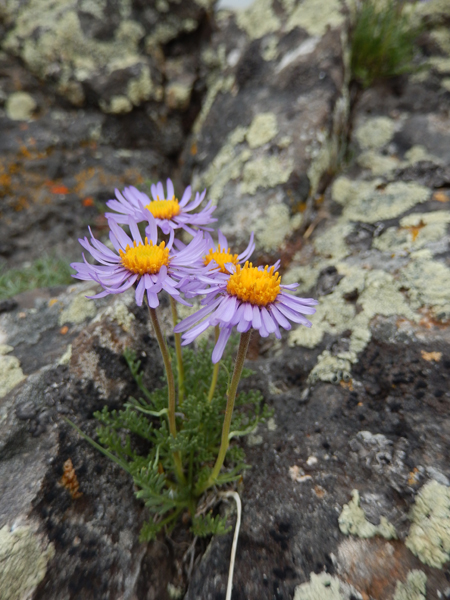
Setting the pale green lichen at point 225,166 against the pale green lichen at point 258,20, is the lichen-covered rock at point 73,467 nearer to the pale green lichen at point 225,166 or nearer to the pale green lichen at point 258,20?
the pale green lichen at point 225,166

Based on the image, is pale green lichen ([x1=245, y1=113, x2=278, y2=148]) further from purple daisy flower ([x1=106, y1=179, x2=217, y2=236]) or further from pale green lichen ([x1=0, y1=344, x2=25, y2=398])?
pale green lichen ([x1=0, y1=344, x2=25, y2=398])

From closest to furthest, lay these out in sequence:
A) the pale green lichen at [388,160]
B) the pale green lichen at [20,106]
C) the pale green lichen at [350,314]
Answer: the pale green lichen at [350,314]
the pale green lichen at [388,160]
the pale green lichen at [20,106]

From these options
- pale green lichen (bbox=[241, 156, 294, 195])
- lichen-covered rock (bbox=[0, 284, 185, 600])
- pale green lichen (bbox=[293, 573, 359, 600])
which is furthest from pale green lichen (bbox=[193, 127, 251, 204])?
pale green lichen (bbox=[293, 573, 359, 600])

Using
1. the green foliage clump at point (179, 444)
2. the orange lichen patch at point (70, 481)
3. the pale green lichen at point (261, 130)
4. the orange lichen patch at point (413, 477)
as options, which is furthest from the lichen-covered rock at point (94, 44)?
the orange lichen patch at point (413, 477)

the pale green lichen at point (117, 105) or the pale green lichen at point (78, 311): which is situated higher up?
the pale green lichen at point (117, 105)

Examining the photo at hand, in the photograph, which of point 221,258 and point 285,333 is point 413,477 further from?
point 221,258

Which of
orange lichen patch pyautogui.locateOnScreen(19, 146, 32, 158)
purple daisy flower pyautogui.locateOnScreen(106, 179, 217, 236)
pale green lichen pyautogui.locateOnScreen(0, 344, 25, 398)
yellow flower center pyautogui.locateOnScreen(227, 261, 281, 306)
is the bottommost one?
pale green lichen pyautogui.locateOnScreen(0, 344, 25, 398)

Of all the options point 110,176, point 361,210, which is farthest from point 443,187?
point 110,176
